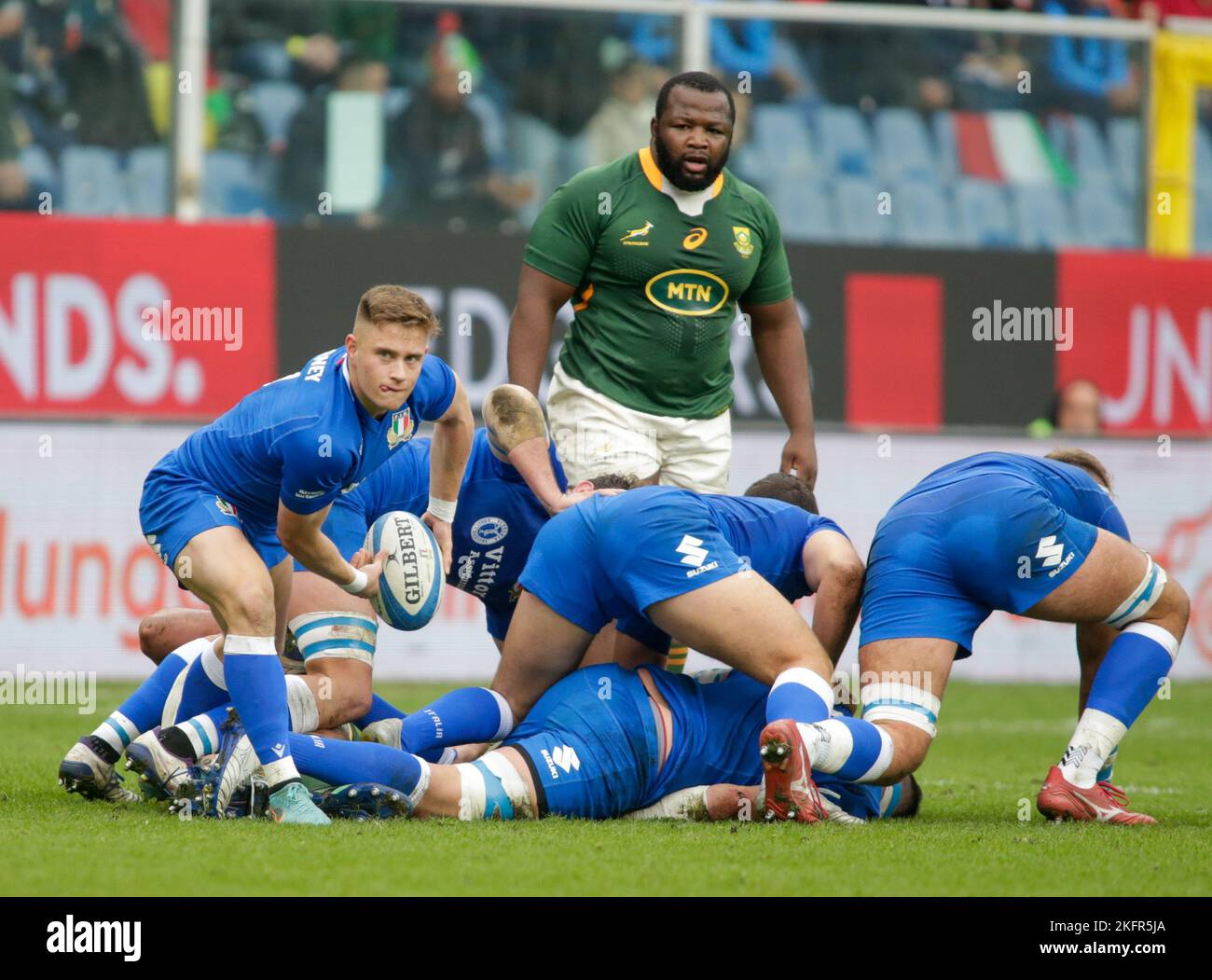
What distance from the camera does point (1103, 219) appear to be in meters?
13.3

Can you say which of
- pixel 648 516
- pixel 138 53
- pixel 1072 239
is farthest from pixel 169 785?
pixel 1072 239

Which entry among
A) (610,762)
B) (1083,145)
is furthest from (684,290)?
(1083,145)

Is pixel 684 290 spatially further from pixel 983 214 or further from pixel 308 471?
pixel 983 214

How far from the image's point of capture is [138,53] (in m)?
11.6

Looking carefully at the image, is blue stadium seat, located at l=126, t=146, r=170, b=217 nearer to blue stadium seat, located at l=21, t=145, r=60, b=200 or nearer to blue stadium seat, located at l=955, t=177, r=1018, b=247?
blue stadium seat, located at l=21, t=145, r=60, b=200

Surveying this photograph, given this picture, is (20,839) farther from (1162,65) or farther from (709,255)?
(1162,65)

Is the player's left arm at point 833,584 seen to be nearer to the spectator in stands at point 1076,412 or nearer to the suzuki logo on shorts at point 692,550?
the suzuki logo on shorts at point 692,550

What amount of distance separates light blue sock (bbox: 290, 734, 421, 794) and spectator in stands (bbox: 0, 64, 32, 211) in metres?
7.10

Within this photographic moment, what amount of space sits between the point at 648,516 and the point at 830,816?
3.41 feet

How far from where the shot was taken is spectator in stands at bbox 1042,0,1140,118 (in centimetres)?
1312

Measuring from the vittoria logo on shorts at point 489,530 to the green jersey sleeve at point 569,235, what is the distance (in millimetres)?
905

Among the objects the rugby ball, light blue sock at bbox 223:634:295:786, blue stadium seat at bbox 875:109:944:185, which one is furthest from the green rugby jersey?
blue stadium seat at bbox 875:109:944:185

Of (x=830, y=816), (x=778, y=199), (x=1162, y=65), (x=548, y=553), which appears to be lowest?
(x=830, y=816)

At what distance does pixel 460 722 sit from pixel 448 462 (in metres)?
1.00
